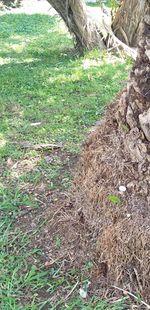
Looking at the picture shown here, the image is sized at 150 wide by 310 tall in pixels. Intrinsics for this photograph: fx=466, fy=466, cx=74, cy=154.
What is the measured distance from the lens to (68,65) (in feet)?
18.4

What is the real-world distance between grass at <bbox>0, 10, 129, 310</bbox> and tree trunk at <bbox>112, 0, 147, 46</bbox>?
1.82 ft

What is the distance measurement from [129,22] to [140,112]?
4.12 meters

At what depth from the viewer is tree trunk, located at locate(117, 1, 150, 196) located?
2.24 m

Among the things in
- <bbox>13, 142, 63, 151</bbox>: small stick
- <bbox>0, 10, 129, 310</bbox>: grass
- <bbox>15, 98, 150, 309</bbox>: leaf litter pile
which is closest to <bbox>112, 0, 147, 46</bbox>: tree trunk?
<bbox>0, 10, 129, 310</bbox>: grass

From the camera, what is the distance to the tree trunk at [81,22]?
5910mm

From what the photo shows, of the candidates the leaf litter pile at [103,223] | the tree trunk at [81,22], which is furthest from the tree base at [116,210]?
the tree trunk at [81,22]

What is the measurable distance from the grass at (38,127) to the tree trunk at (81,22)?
0.25 metres

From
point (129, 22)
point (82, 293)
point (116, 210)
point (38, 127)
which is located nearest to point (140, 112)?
point (116, 210)

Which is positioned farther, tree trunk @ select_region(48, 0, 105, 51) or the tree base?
tree trunk @ select_region(48, 0, 105, 51)

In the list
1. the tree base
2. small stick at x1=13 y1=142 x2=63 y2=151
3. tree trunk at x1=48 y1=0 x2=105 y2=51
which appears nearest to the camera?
the tree base

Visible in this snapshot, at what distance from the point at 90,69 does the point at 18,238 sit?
315cm

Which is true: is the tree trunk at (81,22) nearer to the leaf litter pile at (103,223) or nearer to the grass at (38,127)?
the grass at (38,127)

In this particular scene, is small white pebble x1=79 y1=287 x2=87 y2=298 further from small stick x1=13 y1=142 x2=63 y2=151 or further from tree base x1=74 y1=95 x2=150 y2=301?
small stick x1=13 y1=142 x2=63 y2=151

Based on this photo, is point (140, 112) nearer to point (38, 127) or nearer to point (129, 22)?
point (38, 127)
